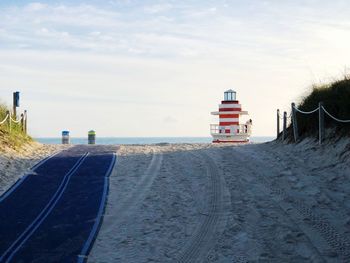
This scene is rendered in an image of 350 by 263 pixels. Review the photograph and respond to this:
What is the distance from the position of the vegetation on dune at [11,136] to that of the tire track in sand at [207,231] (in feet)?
24.4

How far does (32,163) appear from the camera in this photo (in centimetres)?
1431

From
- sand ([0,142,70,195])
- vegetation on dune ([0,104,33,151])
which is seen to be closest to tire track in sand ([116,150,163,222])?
sand ([0,142,70,195])

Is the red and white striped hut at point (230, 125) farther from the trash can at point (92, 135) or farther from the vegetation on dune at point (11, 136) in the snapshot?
the vegetation on dune at point (11, 136)

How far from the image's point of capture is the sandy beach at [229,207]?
24.8ft

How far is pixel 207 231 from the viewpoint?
8.43 meters

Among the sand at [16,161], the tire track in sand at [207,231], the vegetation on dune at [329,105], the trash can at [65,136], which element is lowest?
the tire track in sand at [207,231]

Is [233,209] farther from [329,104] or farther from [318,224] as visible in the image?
[329,104]

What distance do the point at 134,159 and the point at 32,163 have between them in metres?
3.09

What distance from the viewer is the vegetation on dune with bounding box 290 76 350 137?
12.7 meters

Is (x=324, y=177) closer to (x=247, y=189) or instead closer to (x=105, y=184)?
(x=247, y=189)

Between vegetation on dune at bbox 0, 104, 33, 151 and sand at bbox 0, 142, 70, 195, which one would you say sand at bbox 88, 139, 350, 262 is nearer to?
sand at bbox 0, 142, 70, 195

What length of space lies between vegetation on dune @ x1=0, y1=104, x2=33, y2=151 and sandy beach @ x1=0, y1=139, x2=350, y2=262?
44.9 inches

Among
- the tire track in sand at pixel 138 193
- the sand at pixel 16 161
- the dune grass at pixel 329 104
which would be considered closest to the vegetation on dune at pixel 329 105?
the dune grass at pixel 329 104

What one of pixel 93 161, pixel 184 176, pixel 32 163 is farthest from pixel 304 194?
pixel 32 163
